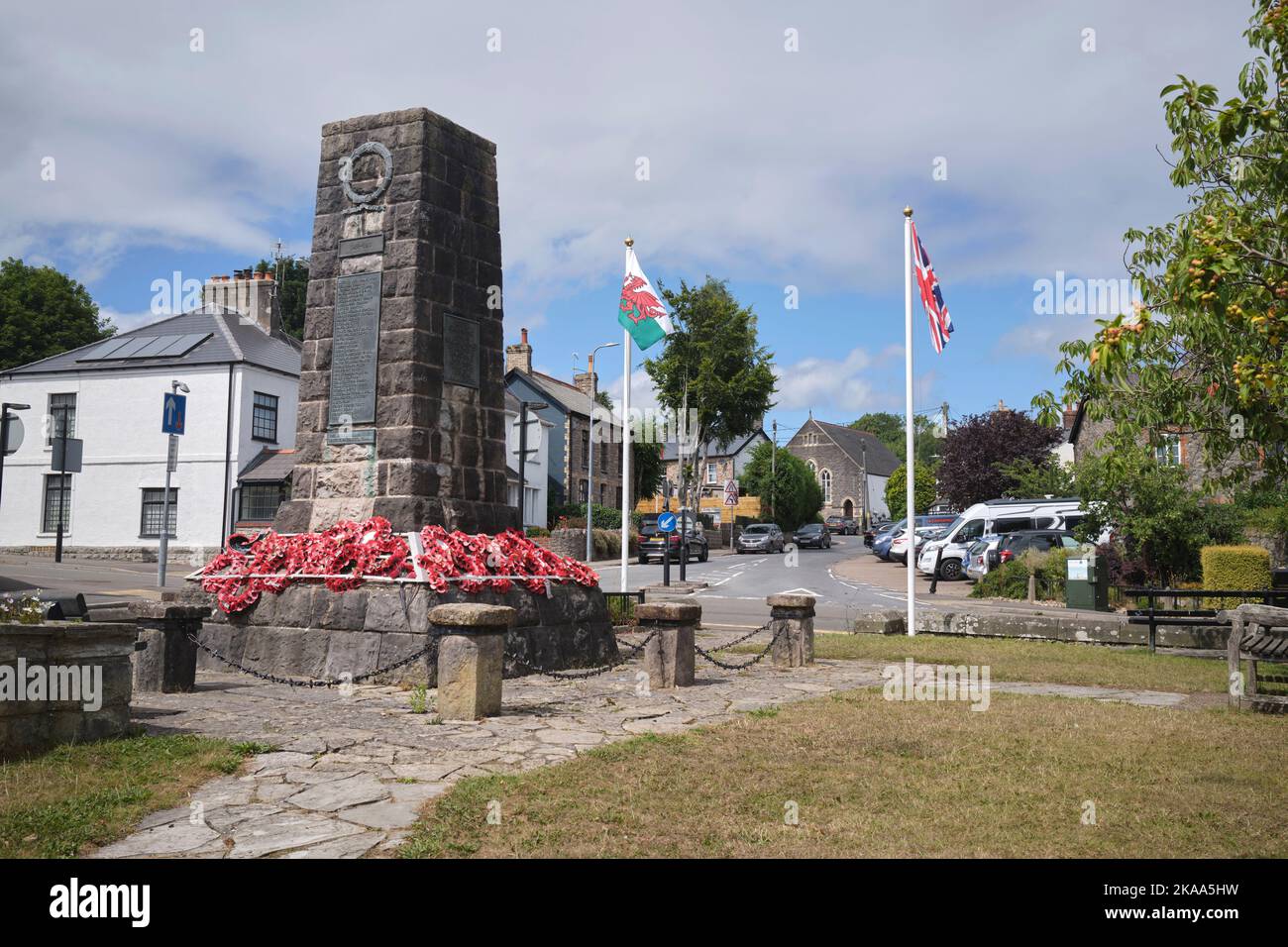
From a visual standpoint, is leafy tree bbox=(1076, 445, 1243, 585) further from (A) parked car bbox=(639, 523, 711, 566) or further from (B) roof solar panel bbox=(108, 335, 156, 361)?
(B) roof solar panel bbox=(108, 335, 156, 361)

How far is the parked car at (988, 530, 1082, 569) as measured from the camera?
25.2 metres

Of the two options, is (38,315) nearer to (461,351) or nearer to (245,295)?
(245,295)

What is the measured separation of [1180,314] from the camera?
970cm

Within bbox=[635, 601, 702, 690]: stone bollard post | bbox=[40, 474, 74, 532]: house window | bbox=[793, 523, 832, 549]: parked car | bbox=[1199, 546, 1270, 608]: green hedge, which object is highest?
bbox=[40, 474, 74, 532]: house window

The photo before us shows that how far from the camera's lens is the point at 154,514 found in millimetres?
32875

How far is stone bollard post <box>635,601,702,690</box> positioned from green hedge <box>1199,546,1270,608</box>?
12545mm

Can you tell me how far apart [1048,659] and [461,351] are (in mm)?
7942

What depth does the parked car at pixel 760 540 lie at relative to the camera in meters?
47.8

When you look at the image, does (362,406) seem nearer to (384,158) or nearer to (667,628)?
(384,158)

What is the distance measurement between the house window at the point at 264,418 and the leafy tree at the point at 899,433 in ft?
259

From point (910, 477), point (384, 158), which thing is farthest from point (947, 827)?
point (910, 477)

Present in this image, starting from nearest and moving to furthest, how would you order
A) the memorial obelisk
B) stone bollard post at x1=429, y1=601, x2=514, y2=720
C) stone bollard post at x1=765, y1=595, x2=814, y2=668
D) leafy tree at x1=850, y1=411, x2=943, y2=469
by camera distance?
stone bollard post at x1=429, y1=601, x2=514, y2=720 → the memorial obelisk → stone bollard post at x1=765, y1=595, x2=814, y2=668 → leafy tree at x1=850, y1=411, x2=943, y2=469

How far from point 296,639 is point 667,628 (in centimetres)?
364

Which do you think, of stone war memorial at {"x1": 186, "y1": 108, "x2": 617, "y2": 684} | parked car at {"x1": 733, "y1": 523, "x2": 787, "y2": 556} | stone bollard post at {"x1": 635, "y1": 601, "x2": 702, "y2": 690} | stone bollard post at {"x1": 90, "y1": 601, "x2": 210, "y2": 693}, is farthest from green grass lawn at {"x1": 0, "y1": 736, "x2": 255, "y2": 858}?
parked car at {"x1": 733, "y1": 523, "x2": 787, "y2": 556}
